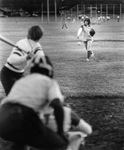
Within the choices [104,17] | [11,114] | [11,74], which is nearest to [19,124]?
[11,114]

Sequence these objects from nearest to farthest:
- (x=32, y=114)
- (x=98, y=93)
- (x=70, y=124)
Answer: (x=32, y=114) < (x=70, y=124) < (x=98, y=93)

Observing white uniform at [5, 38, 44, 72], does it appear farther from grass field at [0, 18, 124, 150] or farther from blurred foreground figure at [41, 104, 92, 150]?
blurred foreground figure at [41, 104, 92, 150]

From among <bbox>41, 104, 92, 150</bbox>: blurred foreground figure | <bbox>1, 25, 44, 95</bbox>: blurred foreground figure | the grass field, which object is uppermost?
<bbox>1, 25, 44, 95</bbox>: blurred foreground figure

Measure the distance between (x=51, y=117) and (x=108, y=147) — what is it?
2.03 m

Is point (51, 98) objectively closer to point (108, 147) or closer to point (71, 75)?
point (108, 147)

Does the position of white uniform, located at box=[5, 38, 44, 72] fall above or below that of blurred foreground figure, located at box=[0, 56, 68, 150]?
above

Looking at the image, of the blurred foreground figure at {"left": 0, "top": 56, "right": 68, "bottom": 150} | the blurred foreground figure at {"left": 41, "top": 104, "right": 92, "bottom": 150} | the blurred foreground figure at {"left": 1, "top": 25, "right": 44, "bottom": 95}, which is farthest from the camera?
the blurred foreground figure at {"left": 1, "top": 25, "right": 44, "bottom": 95}

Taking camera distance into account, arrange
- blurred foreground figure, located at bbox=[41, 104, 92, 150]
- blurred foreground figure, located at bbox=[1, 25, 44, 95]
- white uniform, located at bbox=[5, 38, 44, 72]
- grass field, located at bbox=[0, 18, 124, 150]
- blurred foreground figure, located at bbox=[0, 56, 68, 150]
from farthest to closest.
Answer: grass field, located at bbox=[0, 18, 124, 150] < white uniform, located at bbox=[5, 38, 44, 72] < blurred foreground figure, located at bbox=[1, 25, 44, 95] < blurred foreground figure, located at bbox=[41, 104, 92, 150] < blurred foreground figure, located at bbox=[0, 56, 68, 150]

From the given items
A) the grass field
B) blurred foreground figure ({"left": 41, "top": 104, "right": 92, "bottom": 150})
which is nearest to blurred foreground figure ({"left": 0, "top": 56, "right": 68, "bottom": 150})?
blurred foreground figure ({"left": 41, "top": 104, "right": 92, "bottom": 150})

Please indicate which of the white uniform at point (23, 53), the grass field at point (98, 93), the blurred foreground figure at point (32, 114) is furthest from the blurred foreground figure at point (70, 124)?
the white uniform at point (23, 53)

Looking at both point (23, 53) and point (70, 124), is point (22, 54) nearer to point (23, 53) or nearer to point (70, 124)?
point (23, 53)

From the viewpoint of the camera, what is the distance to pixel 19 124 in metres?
4.41

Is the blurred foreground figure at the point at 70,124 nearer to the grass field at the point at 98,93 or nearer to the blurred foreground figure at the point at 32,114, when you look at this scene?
the blurred foreground figure at the point at 32,114

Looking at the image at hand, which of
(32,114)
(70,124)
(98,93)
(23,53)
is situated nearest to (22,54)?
(23,53)
